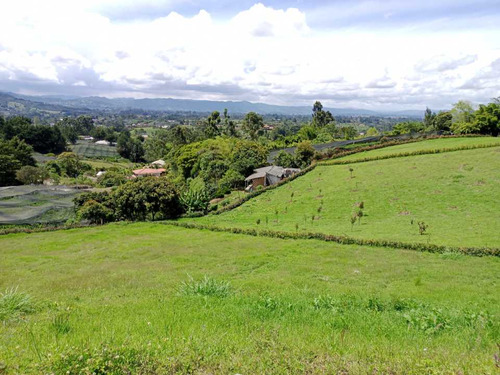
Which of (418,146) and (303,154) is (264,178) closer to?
(303,154)

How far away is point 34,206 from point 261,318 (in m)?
36.4

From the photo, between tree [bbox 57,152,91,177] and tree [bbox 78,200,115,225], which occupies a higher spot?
tree [bbox 78,200,115,225]

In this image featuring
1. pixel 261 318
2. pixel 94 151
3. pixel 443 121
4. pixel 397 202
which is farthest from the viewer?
pixel 94 151

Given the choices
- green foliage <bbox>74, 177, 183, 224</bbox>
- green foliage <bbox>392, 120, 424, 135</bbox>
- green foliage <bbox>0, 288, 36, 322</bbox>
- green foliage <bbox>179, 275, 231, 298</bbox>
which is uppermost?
green foliage <bbox>392, 120, 424, 135</bbox>

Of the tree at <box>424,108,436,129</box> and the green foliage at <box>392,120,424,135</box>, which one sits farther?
→ the tree at <box>424,108,436,129</box>

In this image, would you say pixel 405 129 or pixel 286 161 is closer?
pixel 286 161

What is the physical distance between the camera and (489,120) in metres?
49.6

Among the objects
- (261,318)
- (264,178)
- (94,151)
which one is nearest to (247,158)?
(264,178)

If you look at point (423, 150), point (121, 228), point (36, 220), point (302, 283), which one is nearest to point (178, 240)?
point (121, 228)

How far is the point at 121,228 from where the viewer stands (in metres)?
28.1

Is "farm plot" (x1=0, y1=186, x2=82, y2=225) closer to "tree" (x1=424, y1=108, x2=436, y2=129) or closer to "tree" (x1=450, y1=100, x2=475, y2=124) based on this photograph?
"tree" (x1=450, y1=100, x2=475, y2=124)

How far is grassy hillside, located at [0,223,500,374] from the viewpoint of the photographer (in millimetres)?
4191

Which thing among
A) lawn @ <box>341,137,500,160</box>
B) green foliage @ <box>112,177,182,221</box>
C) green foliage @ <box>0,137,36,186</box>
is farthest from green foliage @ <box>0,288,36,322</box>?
green foliage @ <box>0,137,36,186</box>

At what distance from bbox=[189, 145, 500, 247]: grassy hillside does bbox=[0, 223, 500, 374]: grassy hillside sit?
6.51 meters
